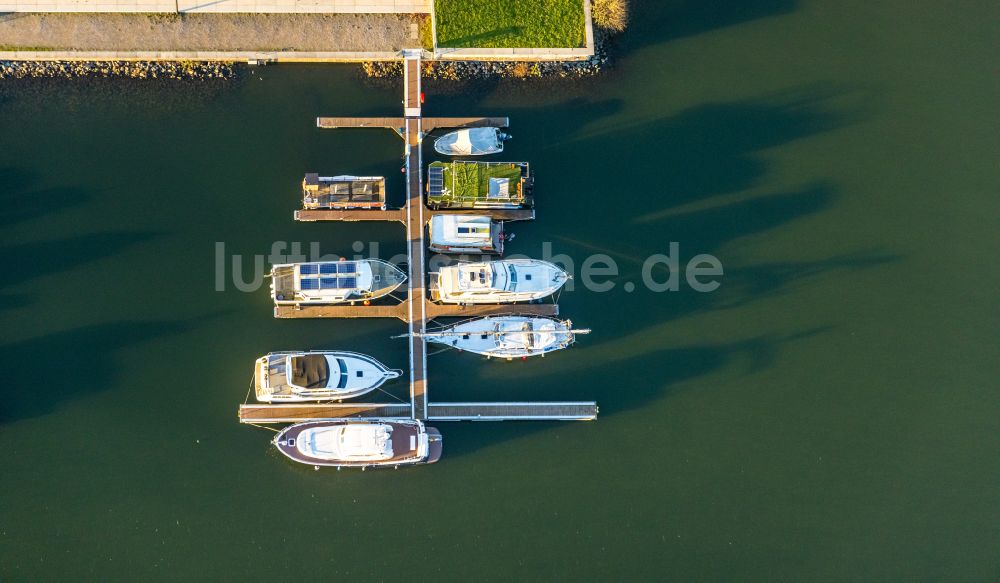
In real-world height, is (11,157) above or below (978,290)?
above

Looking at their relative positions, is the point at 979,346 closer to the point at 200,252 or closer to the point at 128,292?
the point at 200,252

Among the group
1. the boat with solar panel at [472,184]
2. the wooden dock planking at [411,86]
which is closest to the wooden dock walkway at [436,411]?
the boat with solar panel at [472,184]

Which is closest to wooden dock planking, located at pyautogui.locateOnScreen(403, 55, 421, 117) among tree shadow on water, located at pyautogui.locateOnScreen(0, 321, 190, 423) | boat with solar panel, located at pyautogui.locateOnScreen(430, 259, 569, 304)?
boat with solar panel, located at pyautogui.locateOnScreen(430, 259, 569, 304)

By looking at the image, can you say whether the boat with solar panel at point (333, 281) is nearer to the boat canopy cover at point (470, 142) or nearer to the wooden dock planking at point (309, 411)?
the wooden dock planking at point (309, 411)

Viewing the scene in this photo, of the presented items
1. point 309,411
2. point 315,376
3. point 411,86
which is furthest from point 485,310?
point 411,86

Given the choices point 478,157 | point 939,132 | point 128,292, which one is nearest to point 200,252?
point 128,292

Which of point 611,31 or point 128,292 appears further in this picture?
point 611,31

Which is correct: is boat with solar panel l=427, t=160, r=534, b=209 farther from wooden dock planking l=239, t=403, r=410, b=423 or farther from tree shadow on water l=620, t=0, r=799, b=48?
wooden dock planking l=239, t=403, r=410, b=423
